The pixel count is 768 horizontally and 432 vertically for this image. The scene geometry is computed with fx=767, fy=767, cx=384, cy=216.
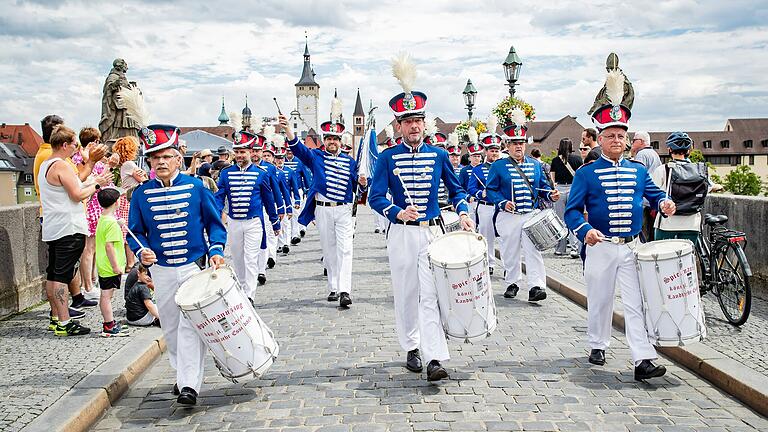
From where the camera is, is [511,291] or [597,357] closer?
[597,357]

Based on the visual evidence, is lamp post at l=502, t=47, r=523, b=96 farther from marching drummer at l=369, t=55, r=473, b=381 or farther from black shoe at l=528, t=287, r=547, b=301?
marching drummer at l=369, t=55, r=473, b=381

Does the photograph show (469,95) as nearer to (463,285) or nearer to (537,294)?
(537,294)

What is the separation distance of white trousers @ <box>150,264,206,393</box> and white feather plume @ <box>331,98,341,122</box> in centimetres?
552

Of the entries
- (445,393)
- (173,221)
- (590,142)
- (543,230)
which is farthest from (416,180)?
(590,142)

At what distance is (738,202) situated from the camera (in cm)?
1038

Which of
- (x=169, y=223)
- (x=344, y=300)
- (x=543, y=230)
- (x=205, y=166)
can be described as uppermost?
(x=205, y=166)

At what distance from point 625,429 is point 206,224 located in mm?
3609

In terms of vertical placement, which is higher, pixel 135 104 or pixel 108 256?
pixel 135 104

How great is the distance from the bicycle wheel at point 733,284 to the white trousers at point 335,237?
4.71 meters

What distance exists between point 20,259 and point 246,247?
2.94 m

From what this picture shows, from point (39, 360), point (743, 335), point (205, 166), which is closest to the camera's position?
point (39, 360)

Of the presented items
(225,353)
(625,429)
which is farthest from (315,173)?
(625,429)

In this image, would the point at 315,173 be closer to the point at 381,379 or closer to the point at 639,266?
the point at 381,379

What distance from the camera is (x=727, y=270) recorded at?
8414mm
